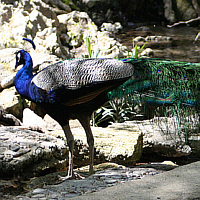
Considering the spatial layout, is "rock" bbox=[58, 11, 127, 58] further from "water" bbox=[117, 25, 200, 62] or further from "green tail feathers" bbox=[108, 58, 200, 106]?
"green tail feathers" bbox=[108, 58, 200, 106]

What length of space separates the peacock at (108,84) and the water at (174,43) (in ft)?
23.2

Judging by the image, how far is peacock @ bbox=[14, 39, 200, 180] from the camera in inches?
114

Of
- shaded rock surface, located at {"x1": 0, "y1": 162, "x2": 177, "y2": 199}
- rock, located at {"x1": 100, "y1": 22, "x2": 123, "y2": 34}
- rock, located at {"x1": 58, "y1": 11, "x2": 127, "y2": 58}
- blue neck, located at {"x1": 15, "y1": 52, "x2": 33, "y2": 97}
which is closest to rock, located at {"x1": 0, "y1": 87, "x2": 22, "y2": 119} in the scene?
blue neck, located at {"x1": 15, "y1": 52, "x2": 33, "y2": 97}

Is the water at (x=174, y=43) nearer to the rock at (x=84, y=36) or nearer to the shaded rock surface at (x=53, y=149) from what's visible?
the rock at (x=84, y=36)

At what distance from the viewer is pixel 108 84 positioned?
2883 mm

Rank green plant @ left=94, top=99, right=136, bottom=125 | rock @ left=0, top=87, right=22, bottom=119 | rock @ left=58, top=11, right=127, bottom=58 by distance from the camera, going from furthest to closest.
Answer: rock @ left=58, top=11, right=127, bottom=58, green plant @ left=94, top=99, right=136, bottom=125, rock @ left=0, top=87, right=22, bottom=119

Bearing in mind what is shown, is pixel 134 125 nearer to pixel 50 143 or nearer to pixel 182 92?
pixel 50 143

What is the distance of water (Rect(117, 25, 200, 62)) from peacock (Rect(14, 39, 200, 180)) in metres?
7.07

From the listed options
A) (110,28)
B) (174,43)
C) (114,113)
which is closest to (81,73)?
(114,113)

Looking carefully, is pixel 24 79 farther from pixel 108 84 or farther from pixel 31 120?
pixel 31 120

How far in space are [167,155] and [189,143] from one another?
34 centimetres

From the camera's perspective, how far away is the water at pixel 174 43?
34.3 feet

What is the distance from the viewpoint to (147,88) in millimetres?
3025

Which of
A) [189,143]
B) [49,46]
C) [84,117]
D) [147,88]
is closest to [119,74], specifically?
[147,88]
